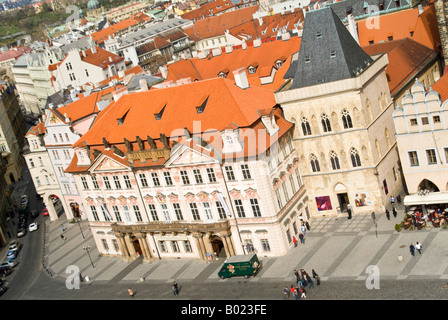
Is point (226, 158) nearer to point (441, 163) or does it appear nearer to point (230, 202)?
point (230, 202)

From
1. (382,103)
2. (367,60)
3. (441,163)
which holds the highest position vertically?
(367,60)

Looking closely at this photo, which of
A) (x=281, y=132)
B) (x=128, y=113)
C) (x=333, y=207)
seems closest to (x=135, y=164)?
(x=128, y=113)

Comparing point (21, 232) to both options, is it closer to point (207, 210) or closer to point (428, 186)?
point (207, 210)

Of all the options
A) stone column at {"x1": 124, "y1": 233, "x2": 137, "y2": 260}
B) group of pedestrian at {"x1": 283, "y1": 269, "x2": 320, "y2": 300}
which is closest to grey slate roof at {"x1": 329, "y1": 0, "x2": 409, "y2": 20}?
stone column at {"x1": 124, "y1": 233, "x2": 137, "y2": 260}

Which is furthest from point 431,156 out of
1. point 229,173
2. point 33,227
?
point 33,227

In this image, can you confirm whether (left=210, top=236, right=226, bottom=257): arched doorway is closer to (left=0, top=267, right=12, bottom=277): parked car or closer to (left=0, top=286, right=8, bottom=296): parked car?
(left=0, top=286, right=8, bottom=296): parked car

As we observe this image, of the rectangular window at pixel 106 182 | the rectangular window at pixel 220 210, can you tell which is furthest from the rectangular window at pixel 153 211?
the rectangular window at pixel 220 210
